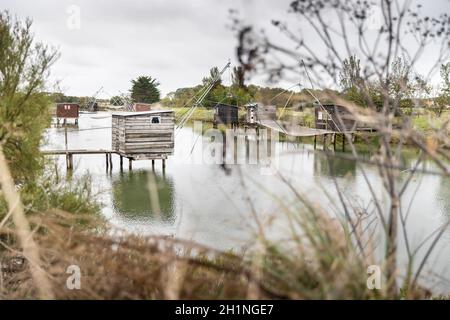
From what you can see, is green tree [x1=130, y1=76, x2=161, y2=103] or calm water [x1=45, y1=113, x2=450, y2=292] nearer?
calm water [x1=45, y1=113, x2=450, y2=292]

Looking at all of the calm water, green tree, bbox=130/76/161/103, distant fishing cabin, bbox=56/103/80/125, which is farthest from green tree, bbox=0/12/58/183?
distant fishing cabin, bbox=56/103/80/125

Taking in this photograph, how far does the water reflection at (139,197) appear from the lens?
905cm

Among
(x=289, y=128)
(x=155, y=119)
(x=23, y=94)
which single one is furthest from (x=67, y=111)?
(x=289, y=128)

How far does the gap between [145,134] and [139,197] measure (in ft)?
17.0

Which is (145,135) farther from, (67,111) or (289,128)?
(67,111)

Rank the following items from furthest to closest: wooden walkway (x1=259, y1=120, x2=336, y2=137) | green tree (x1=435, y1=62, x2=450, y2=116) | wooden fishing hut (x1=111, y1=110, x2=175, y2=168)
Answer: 1. green tree (x1=435, y1=62, x2=450, y2=116)
2. wooden fishing hut (x1=111, y1=110, x2=175, y2=168)
3. wooden walkway (x1=259, y1=120, x2=336, y2=137)

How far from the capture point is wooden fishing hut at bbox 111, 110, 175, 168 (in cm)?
1557

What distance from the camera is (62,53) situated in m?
5.98

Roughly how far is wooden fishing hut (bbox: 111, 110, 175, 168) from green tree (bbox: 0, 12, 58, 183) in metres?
9.51

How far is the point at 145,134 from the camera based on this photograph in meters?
15.8

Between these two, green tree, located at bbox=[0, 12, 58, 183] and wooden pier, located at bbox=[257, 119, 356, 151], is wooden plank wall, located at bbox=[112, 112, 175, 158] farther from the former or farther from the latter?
green tree, located at bbox=[0, 12, 58, 183]

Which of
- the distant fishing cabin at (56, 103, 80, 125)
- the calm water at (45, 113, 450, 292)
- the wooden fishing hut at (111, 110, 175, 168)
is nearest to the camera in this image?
the calm water at (45, 113, 450, 292)

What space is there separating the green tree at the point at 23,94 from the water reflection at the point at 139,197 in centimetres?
204
